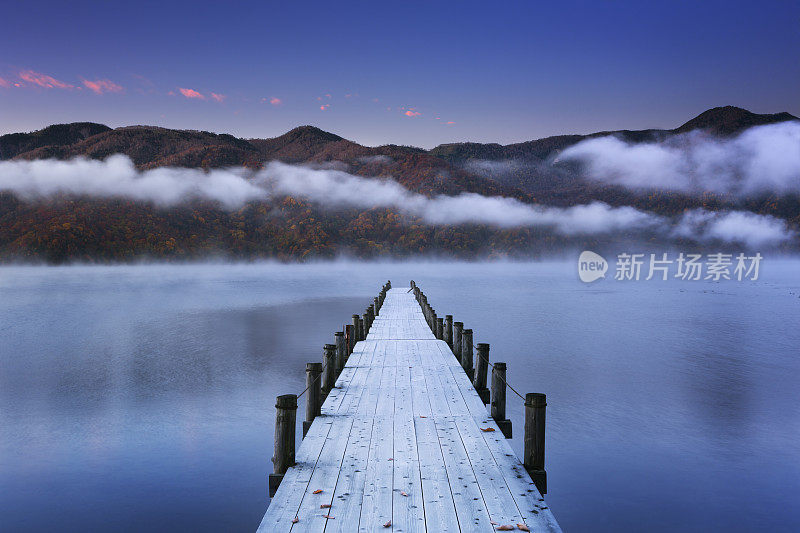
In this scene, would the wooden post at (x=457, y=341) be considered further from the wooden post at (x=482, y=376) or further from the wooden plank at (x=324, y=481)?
the wooden plank at (x=324, y=481)

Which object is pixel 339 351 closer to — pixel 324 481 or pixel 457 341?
pixel 457 341

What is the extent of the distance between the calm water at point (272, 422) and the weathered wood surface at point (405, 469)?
3295 mm

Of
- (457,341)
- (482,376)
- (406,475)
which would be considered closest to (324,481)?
(406,475)

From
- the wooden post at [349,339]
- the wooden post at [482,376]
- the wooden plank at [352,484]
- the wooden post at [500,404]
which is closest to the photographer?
the wooden plank at [352,484]

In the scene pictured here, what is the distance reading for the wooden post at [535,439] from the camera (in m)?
6.89

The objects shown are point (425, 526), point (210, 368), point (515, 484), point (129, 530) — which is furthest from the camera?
point (210, 368)

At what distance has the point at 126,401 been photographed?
63.4 ft

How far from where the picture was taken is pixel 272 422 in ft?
54.4

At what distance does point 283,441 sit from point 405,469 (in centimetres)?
163

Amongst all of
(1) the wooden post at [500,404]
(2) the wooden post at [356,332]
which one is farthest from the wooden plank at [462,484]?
(2) the wooden post at [356,332]

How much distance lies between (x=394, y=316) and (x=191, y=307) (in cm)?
4013

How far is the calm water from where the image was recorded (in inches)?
422

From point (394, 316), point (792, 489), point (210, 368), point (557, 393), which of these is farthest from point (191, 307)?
point (792, 489)

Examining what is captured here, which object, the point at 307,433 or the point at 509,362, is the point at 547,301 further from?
the point at 307,433
